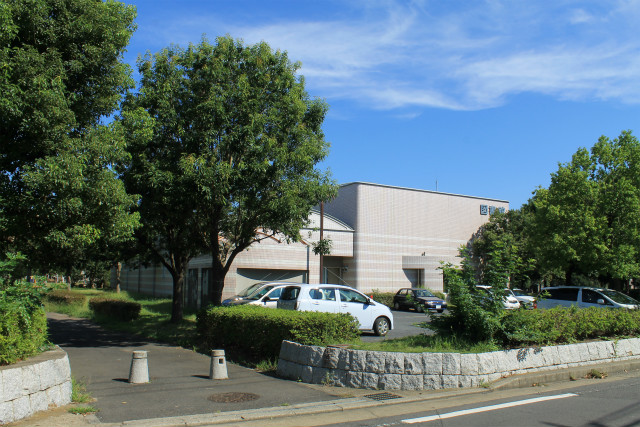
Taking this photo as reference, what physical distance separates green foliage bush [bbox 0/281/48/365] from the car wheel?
10.1 meters

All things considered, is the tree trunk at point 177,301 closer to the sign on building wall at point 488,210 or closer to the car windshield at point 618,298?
the car windshield at point 618,298

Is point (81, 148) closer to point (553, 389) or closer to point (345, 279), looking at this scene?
point (553, 389)

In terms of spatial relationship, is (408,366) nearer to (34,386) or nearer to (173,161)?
(34,386)

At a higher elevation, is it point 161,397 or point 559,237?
point 559,237

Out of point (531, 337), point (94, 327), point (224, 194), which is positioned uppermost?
point (224, 194)

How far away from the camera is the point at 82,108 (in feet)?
34.0

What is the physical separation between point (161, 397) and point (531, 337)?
683 centimetres

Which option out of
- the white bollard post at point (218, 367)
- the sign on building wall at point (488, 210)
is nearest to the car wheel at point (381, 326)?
the white bollard post at point (218, 367)

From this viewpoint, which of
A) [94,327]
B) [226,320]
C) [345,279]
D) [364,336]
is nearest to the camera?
[226,320]

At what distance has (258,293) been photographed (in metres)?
18.9

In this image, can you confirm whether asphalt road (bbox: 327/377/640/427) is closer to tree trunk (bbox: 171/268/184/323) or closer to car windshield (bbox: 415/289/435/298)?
tree trunk (bbox: 171/268/184/323)

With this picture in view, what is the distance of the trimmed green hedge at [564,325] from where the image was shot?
974 cm

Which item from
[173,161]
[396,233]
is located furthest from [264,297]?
[396,233]

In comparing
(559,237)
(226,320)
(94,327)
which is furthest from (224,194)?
(559,237)
